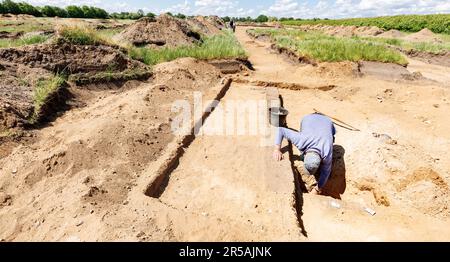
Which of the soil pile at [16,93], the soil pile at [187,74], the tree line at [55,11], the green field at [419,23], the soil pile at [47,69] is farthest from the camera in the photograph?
the tree line at [55,11]

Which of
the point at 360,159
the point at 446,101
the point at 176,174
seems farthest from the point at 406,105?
the point at 176,174

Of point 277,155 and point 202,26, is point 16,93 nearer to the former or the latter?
point 277,155

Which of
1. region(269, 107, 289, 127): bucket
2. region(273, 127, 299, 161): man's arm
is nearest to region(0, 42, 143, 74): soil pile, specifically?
region(269, 107, 289, 127): bucket

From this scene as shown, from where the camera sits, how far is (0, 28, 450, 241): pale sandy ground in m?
3.00

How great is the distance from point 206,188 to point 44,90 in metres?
3.65

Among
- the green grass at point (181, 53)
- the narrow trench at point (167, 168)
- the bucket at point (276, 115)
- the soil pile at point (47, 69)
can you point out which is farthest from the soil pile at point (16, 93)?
the bucket at point (276, 115)

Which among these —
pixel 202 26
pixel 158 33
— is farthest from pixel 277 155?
pixel 202 26

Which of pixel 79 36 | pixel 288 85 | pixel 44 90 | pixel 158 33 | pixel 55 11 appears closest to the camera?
pixel 44 90

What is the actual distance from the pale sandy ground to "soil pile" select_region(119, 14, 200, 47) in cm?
630

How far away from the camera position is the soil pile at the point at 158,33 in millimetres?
11922

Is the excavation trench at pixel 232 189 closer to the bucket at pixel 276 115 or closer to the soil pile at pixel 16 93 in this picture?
the bucket at pixel 276 115

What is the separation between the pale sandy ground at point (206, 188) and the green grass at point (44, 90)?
1.09 ft

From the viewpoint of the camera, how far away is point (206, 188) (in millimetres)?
3947
